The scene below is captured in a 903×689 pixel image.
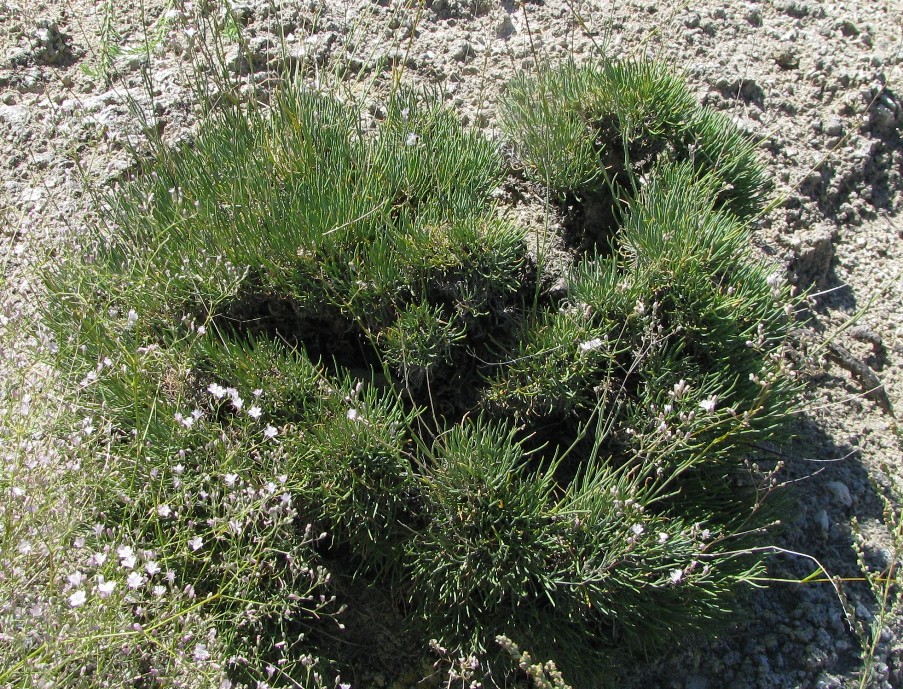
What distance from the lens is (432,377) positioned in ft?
9.87

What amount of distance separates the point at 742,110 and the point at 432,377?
7.57 feet

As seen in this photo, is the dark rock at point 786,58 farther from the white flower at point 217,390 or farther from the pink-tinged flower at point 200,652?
the pink-tinged flower at point 200,652

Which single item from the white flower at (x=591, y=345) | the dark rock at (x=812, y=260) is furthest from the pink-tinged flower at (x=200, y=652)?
the dark rock at (x=812, y=260)

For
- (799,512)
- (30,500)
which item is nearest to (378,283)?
(30,500)

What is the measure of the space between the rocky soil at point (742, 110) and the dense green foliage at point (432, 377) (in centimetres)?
40

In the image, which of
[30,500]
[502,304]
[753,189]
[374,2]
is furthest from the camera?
[374,2]

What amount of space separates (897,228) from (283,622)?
3459 millimetres

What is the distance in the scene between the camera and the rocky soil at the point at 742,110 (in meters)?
3.41

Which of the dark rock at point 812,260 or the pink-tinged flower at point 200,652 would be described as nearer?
the pink-tinged flower at point 200,652

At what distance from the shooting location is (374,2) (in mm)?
4312

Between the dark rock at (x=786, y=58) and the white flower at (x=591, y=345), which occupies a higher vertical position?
the dark rock at (x=786, y=58)

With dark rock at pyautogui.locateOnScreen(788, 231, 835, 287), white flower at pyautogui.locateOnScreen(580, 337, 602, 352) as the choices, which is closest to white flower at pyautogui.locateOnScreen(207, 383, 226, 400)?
white flower at pyautogui.locateOnScreen(580, 337, 602, 352)

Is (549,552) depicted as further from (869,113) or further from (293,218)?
(869,113)

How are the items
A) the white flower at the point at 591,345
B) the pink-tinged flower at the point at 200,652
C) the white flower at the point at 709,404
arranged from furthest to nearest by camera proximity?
1. the white flower at the point at 591,345
2. the white flower at the point at 709,404
3. the pink-tinged flower at the point at 200,652
